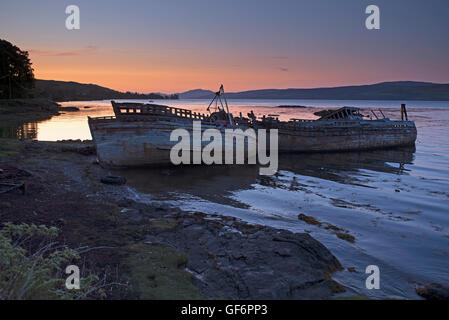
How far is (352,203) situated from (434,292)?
766 cm

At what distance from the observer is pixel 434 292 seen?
271 inches

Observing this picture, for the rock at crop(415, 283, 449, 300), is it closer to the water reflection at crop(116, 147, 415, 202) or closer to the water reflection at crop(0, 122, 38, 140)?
the water reflection at crop(116, 147, 415, 202)

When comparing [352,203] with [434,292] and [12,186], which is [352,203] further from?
[12,186]

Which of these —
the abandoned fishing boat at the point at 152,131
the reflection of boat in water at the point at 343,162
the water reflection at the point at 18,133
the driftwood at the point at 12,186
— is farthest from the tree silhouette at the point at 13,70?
the driftwood at the point at 12,186

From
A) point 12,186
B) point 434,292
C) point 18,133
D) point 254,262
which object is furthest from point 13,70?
point 434,292

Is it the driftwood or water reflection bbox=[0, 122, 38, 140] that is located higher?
water reflection bbox=[0, 122, 38, 140]

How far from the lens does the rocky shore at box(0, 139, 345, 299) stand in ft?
20.6

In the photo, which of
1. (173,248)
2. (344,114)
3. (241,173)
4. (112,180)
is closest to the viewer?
(173,248)

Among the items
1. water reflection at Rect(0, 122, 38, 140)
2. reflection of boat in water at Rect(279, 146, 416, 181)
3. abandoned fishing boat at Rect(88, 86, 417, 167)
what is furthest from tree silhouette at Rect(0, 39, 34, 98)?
reflection of boat in water at Rect(279, 146, 416, 181)

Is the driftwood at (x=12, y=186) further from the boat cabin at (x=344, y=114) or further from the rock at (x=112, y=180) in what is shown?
the boat cabin at (x=344, y=114)

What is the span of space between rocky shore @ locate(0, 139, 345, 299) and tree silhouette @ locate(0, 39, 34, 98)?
5675 cm
